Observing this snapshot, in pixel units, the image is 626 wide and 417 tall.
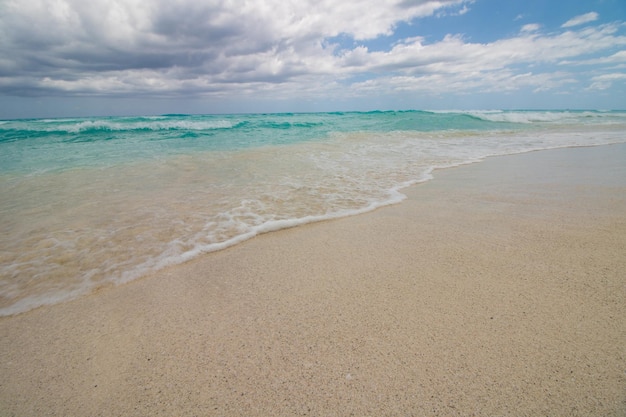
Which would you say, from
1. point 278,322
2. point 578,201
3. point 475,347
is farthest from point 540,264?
point 578,201

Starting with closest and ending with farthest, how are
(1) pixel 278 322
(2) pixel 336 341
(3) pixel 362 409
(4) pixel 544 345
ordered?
1. (3) pixel 362 409
2. (4) pixel 544 345
3. (2) pixel 336 341
4. (1) pixel 278 322

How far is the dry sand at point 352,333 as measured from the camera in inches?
56.6

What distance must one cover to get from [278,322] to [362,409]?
0.78 meters

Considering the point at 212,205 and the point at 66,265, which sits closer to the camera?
the point at 66,265

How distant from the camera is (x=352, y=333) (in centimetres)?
184

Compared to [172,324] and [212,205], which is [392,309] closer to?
[172,324]

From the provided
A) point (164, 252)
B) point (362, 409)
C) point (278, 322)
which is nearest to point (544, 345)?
point (362, 409)

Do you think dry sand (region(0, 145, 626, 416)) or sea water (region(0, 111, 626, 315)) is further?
sea water (region(0, 111, 626, 315))

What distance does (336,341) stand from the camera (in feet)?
5.86

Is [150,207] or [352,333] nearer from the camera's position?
[352,333]

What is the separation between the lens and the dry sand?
56.6 inches

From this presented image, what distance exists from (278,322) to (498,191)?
439 centimetres

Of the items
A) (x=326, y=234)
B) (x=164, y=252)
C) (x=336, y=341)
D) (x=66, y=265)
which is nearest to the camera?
(x=336, y=341)

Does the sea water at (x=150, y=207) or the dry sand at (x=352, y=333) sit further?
the sea water at (x=150, y=207)
